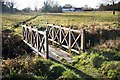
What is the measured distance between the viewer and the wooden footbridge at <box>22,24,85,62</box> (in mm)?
11559

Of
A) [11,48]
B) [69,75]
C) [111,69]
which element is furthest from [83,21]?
[69,75]

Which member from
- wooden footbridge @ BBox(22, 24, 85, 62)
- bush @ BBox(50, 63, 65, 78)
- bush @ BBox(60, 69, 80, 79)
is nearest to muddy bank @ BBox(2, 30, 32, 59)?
wooden footbridge @ BBox(22, 24, 85, 62)

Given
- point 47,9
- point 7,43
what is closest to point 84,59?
point 7,43

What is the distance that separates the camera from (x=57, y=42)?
15867 mm

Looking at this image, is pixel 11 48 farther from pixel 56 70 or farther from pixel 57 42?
pixel 56 70

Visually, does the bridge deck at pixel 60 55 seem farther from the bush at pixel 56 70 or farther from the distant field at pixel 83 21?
the distant field at pixel 83 21

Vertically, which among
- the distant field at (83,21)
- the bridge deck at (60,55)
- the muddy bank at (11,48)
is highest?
the distant field at (83,21)

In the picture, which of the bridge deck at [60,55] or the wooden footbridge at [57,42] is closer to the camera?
the wooden footbridge at [57,42]

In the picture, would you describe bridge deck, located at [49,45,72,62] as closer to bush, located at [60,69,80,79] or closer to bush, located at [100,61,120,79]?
bush, located at [100,61,120,79]

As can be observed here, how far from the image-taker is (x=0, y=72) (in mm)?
7977

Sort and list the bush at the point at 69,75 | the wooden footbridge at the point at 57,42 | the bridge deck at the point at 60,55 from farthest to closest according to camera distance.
Answer: the bridge deck at the point at 60,55 → the wooden footbridge at the point at 57,42 → the bush at the point at 69,75

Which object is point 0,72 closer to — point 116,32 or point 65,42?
point 65,42

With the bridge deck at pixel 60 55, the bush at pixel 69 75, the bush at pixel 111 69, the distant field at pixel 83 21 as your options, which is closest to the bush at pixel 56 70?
the bush at pixel 69 75

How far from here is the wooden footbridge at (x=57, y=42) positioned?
455 inches
